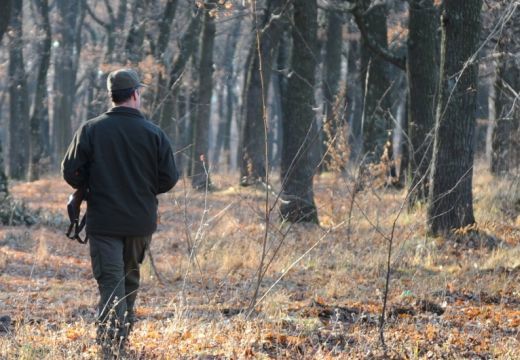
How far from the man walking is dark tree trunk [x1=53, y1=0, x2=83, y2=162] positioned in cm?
2685

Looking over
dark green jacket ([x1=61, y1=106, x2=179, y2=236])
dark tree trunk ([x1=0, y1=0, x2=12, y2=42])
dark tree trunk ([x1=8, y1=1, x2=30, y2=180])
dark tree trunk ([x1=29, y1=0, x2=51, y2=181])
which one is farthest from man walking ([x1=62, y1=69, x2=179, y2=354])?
dark tree trunk ([x1=8, y1=1, x2=30, y2=180])

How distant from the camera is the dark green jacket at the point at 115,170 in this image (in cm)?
571

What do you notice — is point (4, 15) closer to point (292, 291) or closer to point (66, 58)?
point (292, 291)

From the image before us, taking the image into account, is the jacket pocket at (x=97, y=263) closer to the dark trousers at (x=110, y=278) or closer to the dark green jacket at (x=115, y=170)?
the dark trousers at (x=110, y=278)

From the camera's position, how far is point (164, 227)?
16.0 m

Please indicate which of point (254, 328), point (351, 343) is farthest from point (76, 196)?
point (351, 343)

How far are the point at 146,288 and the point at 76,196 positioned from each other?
157 inches

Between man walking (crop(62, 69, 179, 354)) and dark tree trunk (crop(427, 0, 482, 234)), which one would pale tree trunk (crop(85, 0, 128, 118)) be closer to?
dark tree trunk (crop(427, 0, 482, 234))

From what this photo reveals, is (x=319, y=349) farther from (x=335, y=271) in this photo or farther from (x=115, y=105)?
(x=335, y=271)

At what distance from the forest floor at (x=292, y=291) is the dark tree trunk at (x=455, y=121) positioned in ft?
1.23

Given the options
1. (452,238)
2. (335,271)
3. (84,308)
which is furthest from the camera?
(452,238)

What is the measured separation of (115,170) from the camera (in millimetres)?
5738

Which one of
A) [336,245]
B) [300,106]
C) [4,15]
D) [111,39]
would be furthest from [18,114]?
[336,245]

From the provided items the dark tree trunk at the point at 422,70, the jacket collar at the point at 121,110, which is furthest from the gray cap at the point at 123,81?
the dark tree trunk at the point at 422,70
